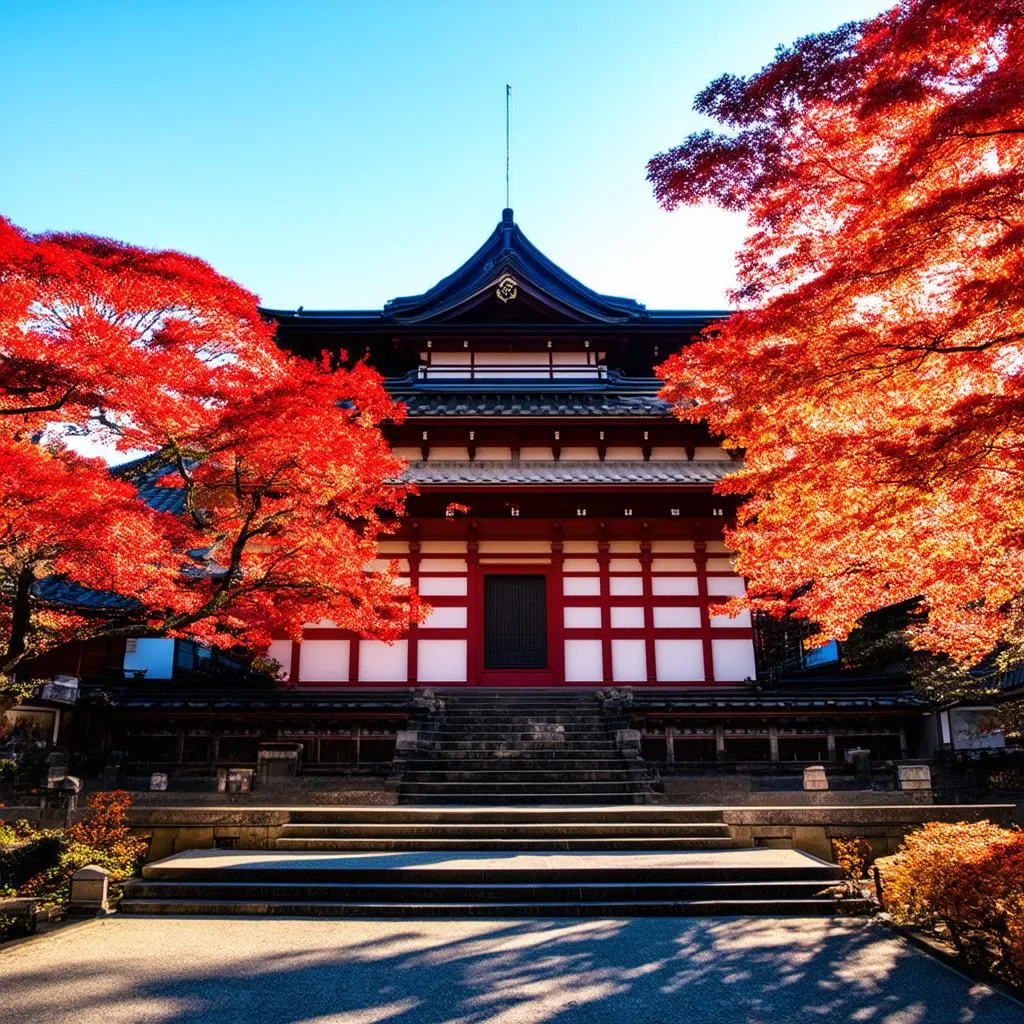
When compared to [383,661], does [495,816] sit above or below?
below

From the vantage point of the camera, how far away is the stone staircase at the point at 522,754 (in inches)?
541

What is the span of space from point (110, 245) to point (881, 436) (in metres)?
10.3

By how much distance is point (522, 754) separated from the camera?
15.1m

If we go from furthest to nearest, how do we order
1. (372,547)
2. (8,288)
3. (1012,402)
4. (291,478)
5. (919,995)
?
(372,547) < (291,478) < (8,288) < (1012,402) < (919,995)

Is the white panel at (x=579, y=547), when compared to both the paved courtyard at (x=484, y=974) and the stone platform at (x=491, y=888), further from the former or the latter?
the paved courtyard at (x=484, y=974)

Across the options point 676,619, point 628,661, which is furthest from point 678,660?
point 628,661

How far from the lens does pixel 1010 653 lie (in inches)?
469

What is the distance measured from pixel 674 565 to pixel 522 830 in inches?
420

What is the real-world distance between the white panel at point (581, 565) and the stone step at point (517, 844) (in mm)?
9968

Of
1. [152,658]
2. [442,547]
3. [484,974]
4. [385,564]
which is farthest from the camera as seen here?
[442,547]

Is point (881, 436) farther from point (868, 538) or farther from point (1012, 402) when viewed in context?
point (868, 538)

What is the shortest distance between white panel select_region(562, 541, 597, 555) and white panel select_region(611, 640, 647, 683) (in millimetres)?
2433

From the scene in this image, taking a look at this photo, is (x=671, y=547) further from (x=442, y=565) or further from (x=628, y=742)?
(x=628, y=742)

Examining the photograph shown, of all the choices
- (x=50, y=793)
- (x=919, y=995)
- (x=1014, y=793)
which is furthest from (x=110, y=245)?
(x=1014, y=793)
